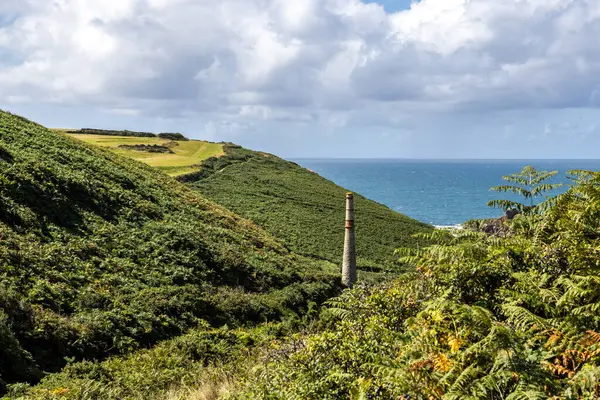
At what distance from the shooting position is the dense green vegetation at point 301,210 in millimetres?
49812

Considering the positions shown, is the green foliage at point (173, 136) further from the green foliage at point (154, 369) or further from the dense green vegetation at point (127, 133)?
the green foliage at point (154, 369)

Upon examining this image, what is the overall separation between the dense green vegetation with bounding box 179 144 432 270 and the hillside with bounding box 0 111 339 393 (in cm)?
1146

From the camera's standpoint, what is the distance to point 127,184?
3612cm

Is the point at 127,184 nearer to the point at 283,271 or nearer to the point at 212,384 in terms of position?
the point at 283,271

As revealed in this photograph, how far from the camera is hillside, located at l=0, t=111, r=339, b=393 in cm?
1495

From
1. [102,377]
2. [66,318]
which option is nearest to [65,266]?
[66,318]

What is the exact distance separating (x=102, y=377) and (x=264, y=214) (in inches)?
1734

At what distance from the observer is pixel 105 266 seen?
21.3m

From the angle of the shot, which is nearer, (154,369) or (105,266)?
(154,369)

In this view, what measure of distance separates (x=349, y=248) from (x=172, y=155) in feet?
212

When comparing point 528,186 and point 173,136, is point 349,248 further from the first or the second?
point 173,136

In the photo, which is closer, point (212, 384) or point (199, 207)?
point (212, 384)

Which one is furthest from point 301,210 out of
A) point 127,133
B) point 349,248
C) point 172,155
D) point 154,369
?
point 127,133

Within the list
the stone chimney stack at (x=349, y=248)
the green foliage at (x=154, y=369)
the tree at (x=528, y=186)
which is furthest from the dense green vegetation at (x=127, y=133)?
the tree at (x=528, y=186)
